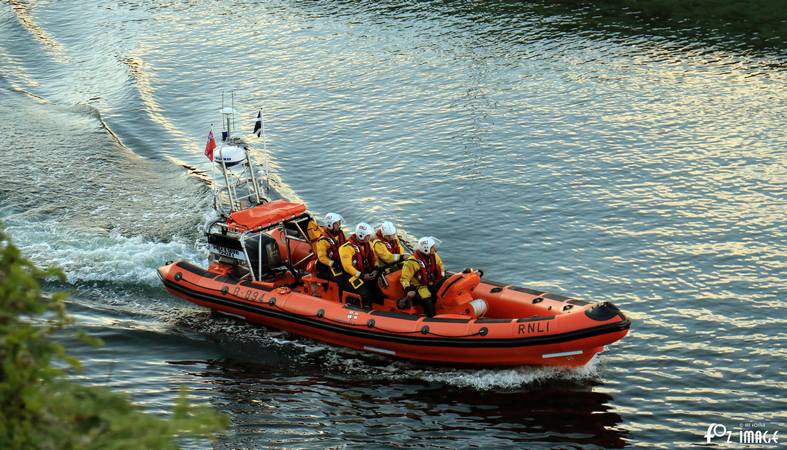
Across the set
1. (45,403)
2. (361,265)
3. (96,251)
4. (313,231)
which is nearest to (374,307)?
(361,265)

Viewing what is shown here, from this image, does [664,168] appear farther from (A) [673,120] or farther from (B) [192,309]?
(B) [192,309]

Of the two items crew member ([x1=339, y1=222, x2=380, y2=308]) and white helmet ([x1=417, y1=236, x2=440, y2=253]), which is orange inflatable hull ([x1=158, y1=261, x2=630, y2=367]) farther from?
white helmet ([x1=417, y1=236, x2=440, y2=253])

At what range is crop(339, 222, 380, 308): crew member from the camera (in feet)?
45.6

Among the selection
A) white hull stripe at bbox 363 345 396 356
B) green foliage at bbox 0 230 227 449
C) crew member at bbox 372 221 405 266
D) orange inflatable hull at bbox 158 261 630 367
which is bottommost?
white hull stripe at bbox 363 345 396 356

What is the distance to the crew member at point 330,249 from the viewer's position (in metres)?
14.1

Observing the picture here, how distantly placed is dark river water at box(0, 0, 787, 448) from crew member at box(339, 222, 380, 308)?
0.93m

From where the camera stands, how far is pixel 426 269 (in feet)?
44.4

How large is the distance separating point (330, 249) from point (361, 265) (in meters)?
0.51

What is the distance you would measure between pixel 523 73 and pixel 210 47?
9514mm

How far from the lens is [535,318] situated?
41.3ft

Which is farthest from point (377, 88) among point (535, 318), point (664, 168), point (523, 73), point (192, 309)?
point (535, 318)

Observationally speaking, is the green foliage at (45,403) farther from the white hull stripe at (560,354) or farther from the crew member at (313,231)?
the crew member at (313,231)

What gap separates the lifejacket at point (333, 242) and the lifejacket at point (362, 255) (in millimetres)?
241

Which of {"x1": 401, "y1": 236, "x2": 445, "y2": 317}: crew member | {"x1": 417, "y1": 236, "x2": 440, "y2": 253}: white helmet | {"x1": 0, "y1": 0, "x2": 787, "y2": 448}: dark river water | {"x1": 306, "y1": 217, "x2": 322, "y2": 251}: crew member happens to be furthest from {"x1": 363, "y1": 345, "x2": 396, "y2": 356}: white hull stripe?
{"x1": 306, "y1": 217, "x2": 322, "y2": 251}: crew member
